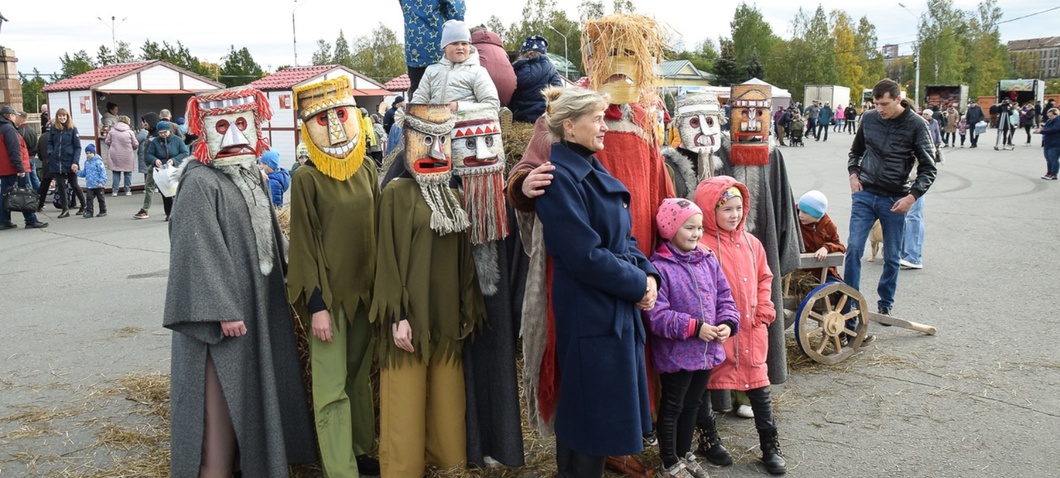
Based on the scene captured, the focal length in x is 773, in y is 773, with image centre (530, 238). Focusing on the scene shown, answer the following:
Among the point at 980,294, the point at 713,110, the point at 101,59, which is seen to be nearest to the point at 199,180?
the point at 713,110

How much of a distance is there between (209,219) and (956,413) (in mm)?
4356

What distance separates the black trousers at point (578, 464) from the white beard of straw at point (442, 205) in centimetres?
109

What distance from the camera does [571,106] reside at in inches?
126

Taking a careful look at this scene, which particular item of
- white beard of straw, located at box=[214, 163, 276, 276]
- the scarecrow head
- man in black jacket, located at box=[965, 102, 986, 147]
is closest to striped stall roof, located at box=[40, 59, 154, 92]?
the scarecrow head

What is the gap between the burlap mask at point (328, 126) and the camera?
143 inches

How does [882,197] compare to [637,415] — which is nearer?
[637,415]

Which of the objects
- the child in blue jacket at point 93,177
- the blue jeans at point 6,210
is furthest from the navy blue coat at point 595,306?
the child in blue jacket at point 93,177

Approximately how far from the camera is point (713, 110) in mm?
4668

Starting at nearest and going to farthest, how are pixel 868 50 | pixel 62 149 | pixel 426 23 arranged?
1. pixel 426 23
2. pixel 62 149
3. pixel 868 50

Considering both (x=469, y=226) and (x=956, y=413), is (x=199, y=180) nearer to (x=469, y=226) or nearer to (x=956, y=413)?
(x=469, y=226)

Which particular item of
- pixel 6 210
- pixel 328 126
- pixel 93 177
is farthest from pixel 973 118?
pixel 328 126

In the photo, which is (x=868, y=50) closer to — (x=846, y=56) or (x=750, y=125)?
(x=846, y=56)

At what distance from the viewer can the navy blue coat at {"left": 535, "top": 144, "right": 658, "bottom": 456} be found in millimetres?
3117

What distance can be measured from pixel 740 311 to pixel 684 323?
0.62 metres
